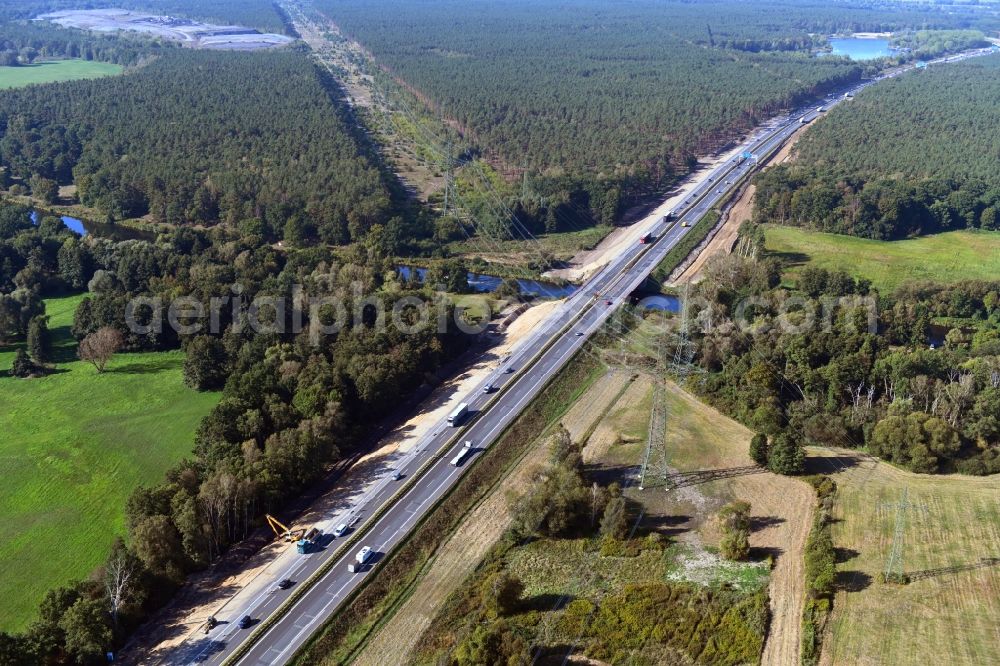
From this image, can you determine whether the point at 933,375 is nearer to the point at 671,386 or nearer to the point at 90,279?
the point at 671,386

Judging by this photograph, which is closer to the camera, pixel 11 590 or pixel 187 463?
pixel 11 590

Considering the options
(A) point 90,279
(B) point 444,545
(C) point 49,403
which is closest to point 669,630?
(B) point 444,545

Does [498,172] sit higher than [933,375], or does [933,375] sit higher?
[498,172]

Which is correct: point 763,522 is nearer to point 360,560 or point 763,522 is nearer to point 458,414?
point 458,414

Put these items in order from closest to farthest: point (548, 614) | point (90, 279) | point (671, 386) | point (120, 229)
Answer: point (548, 614) → point (671, 386) → point (90, 279) → point (120, 229)

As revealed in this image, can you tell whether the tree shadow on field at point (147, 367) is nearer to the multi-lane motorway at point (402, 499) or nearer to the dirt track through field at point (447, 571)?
the multi-lane motorway at point (402, 499)

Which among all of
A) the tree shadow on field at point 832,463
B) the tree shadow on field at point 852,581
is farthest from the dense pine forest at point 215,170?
the tree shadow on field at point 852,581
